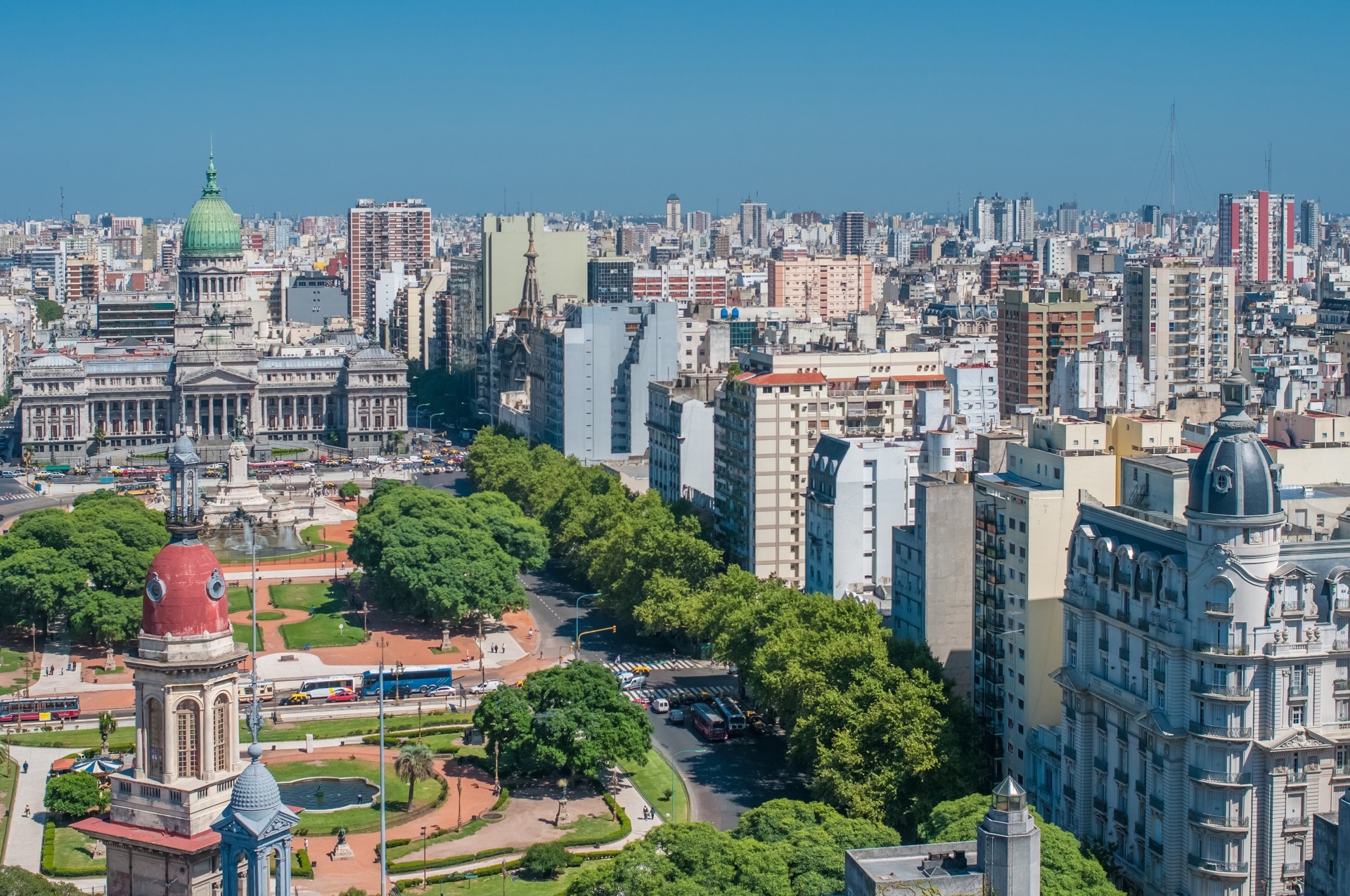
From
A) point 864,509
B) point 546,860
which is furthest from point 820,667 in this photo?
→ point 864,509

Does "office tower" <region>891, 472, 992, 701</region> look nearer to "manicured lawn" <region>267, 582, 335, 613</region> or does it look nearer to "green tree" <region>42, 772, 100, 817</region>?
"green tree" <region>42, 772, 100, 817</region>

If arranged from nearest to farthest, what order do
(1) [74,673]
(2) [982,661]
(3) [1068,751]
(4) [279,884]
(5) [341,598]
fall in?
1. (4) [279,884]
2. (3) [1068,751]
3. (2) [982,661]
4. (1) [74,673]
5. (5) [341,598]

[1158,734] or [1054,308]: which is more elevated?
[1054,308]

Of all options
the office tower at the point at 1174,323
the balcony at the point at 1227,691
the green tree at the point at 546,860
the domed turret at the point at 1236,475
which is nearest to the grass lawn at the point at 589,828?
the green tree at the point at 546,860

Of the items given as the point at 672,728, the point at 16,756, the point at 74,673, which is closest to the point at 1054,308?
the point at 672,728

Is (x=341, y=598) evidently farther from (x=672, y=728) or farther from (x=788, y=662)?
(x=788, y=662)

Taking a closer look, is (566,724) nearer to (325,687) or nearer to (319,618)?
(325,687)

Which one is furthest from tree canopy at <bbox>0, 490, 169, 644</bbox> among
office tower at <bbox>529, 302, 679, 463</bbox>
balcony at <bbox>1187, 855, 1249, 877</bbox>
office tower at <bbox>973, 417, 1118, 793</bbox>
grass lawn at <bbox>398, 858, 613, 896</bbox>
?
balcony at <bbox>1187, 855, 1249, 877</bbox>

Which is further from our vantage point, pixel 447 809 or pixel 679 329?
pixel 679 329
